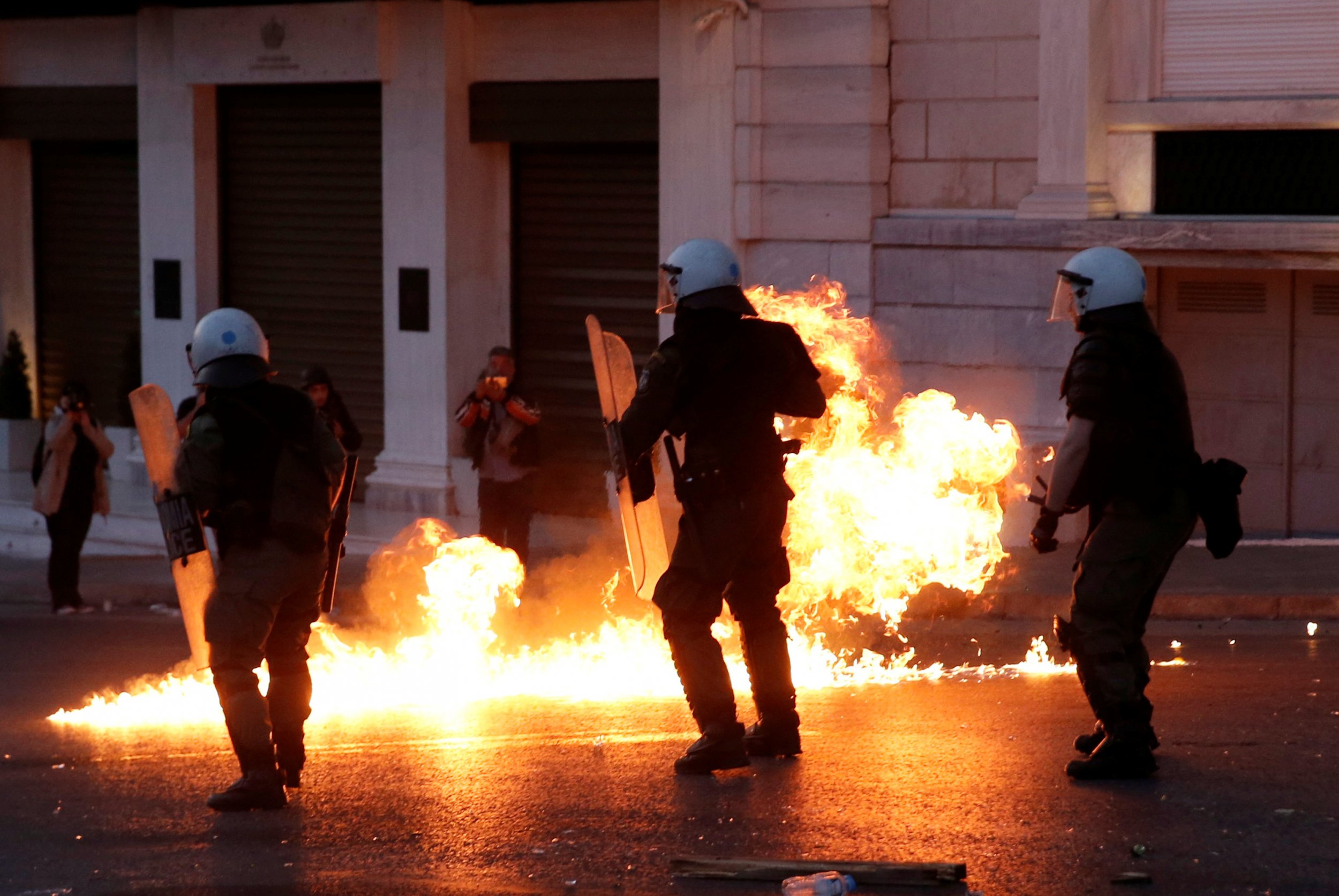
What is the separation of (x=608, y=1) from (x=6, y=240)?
7.50m

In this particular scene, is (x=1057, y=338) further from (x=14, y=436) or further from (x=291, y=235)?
(x=14, y=436)

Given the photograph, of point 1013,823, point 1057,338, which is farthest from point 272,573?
point 1057,338

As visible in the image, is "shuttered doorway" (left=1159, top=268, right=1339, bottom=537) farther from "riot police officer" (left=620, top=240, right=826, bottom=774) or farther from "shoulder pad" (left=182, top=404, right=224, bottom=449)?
"shoulder pad" (left=182, top=404, right=224, bottom=449)

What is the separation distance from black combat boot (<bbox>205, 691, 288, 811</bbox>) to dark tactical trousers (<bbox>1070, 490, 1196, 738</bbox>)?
104 inches

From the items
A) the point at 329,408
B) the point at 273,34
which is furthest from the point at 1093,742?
the point at 273,34

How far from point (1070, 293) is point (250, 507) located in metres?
2.77

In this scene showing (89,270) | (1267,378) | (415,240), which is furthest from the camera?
(89,270)

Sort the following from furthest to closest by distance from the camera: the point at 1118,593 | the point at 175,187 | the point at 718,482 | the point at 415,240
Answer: the point at 175,187 → the point at 415,240 → the point at 718,482 → the point at 1118,593

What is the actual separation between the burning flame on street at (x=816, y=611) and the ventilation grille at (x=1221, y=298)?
3.57 meters

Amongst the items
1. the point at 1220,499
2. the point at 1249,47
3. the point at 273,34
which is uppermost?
the point at 273,34

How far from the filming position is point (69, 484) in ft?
39.4

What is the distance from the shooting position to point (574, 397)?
15406mm

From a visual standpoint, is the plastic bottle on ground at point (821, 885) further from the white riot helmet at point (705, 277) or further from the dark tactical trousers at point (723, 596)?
the white riot helmet at point (705, 277)

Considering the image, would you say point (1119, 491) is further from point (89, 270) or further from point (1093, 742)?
point (89, 270)
